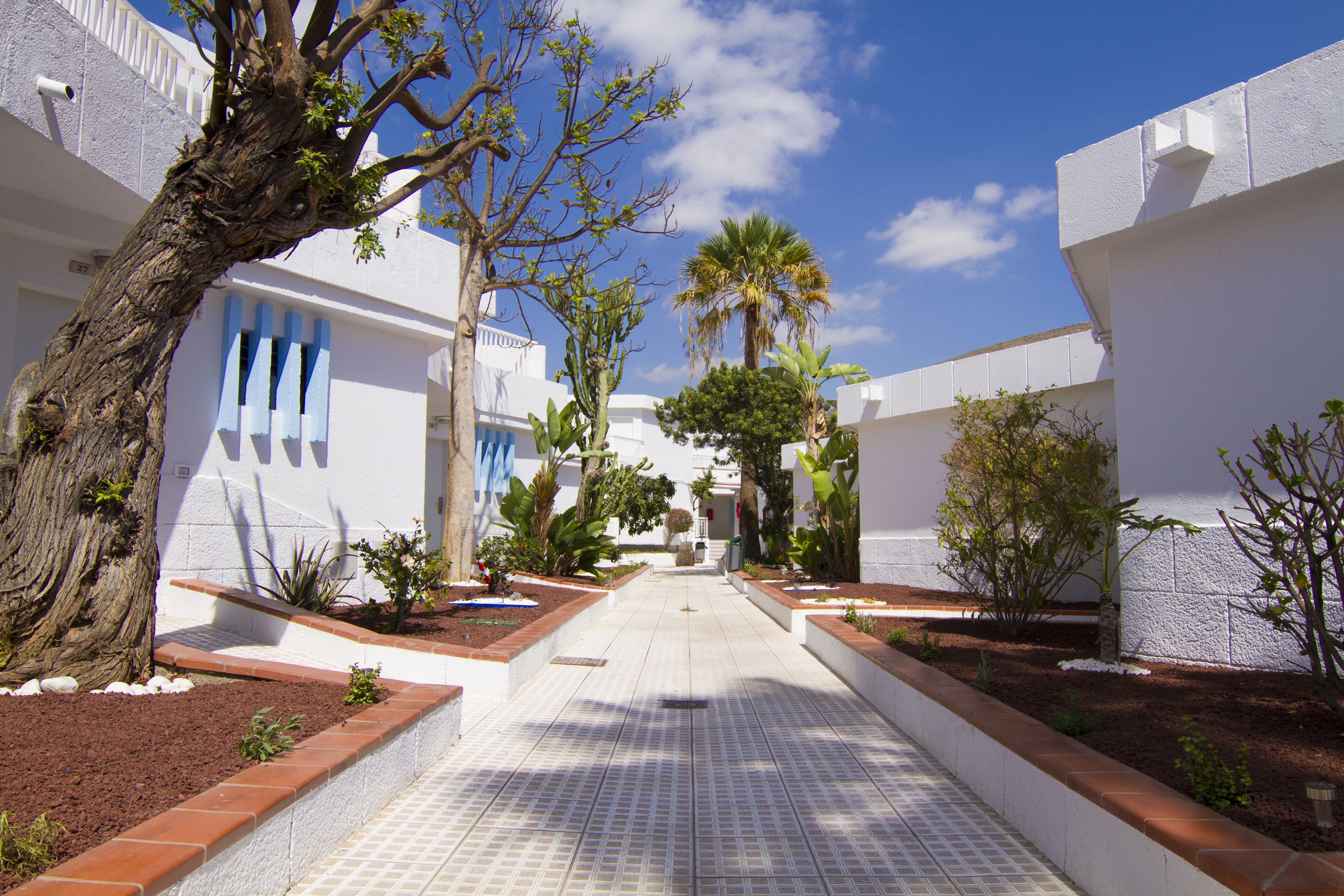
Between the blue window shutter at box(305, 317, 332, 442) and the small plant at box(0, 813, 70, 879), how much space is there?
8058 mm

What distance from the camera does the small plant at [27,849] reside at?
240cm

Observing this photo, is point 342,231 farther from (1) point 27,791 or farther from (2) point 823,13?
(1) point 27,791

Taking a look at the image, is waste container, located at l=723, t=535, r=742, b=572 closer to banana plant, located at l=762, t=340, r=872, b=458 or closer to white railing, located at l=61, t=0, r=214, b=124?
banana plant, located at l=762, t=340, r=872, b=458

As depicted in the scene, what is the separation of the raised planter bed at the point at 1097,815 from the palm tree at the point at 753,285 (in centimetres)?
1700

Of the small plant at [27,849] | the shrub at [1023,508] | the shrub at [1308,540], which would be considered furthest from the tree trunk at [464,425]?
the shrub at [1308,540]

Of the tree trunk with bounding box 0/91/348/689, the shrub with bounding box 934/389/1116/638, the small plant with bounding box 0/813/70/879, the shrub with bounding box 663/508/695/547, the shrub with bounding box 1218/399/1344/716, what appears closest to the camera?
the small plant with bounding box 0/813/70/879

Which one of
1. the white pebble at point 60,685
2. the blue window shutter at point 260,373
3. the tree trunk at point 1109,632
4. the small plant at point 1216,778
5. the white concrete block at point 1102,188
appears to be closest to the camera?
the small plant at point 1216,778

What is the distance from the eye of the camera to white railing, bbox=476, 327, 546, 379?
20281 millimetres

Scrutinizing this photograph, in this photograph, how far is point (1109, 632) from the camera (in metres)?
5.96

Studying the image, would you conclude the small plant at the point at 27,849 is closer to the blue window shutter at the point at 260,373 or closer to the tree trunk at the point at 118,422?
the tree trunk at the point at 118,422

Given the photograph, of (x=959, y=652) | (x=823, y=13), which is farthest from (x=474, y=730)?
(x=823, y=13)

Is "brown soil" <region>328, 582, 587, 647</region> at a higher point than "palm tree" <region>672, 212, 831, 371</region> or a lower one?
lower

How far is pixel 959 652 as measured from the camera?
22.7 feet

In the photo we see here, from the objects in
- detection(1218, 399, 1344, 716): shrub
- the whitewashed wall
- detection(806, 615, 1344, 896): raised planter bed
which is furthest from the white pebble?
the whitewashed wall
